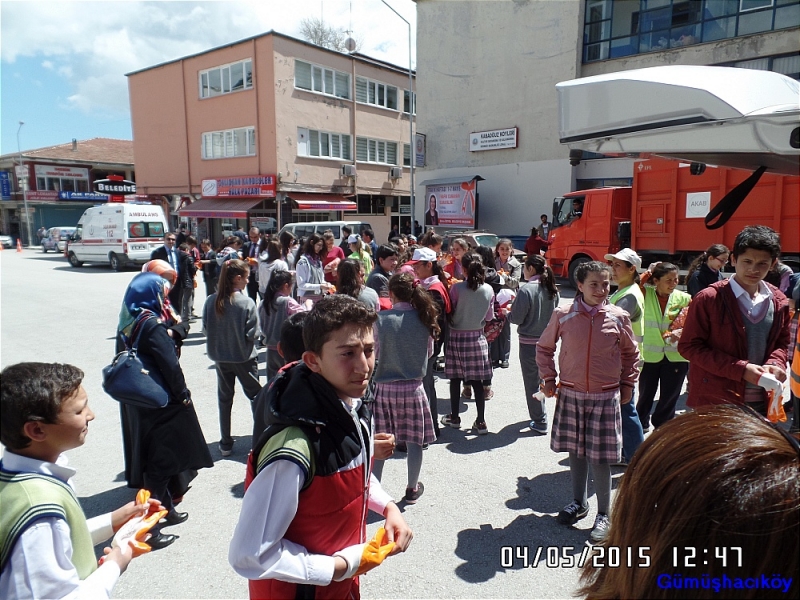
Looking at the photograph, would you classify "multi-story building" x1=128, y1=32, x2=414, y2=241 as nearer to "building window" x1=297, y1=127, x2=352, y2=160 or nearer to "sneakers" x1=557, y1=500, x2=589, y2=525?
"building window" x1=297, y1=127, x2=352, y2=160

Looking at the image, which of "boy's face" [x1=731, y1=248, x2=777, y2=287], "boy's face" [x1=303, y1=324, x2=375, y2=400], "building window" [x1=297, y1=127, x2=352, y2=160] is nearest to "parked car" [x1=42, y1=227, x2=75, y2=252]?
"building window" [x1=297, y1=127, x2=352, y2=160]

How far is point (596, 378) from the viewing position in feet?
11.1

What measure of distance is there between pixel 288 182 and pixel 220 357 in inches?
851

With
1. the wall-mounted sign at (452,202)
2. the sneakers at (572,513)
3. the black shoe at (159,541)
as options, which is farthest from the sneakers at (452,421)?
the wall-mounted sign at (452,202)

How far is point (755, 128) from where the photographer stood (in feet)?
5.74

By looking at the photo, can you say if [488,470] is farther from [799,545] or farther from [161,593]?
[799,545]

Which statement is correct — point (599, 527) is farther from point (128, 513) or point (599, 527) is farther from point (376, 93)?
point (376, 93)

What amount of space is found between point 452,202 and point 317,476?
76.3 feet

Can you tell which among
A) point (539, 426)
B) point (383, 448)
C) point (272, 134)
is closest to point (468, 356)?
point (539, 426)

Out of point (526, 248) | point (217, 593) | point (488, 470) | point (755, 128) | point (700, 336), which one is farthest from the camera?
point (526, 248)

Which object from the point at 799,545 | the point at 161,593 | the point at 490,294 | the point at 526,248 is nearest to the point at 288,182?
the point at 526,248

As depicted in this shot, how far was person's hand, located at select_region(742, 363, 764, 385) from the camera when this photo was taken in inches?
113

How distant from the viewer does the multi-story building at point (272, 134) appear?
24875 mm

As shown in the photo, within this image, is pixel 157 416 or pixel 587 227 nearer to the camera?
pixel 157 416
